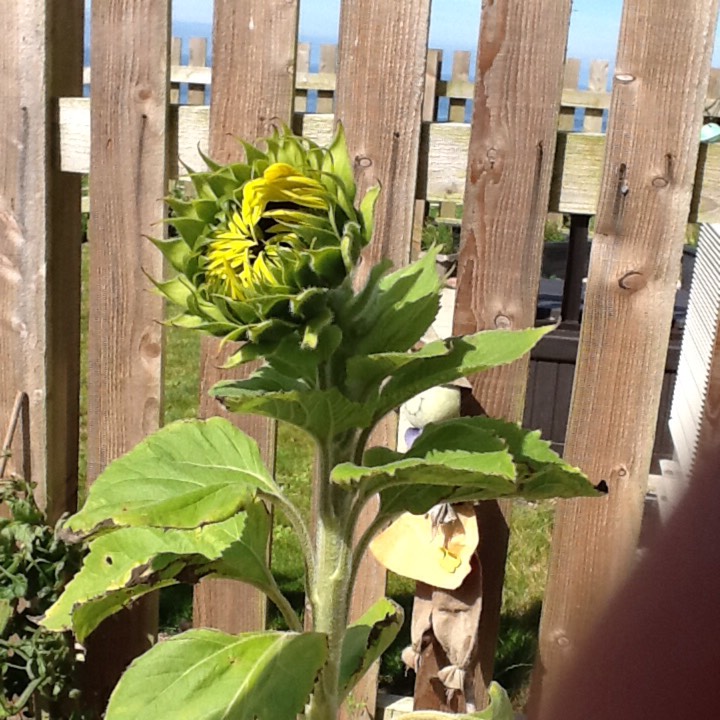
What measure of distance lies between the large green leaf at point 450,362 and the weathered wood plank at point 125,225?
993 mm

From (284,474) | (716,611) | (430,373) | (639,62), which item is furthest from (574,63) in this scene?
(716,611)

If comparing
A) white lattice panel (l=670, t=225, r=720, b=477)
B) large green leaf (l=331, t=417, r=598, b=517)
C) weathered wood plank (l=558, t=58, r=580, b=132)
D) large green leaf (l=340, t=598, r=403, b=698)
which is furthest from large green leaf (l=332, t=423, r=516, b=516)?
weathered wood plank (l=558, t=58, r=580, b=132)

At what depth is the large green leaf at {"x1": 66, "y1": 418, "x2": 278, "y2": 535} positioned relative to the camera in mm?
1226

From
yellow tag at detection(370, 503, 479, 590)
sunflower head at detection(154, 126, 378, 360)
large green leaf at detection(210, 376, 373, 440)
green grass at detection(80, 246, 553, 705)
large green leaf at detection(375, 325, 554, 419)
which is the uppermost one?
sunflower head at detection(154, 126, 378, 360)

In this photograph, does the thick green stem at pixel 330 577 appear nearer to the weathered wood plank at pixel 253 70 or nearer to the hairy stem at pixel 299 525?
the hairy stem at pixel 299 525

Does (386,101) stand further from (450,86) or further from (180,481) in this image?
(450,86)

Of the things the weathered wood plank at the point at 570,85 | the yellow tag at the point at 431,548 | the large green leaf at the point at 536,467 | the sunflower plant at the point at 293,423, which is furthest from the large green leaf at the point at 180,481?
the weathered wood plank at the point at 570,85

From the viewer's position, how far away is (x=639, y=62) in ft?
6.57

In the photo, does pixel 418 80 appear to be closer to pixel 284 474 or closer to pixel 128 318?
pixel 128 318

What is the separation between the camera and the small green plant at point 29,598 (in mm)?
2201

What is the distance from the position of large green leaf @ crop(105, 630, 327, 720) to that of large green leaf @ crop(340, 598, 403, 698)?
0.23 metres

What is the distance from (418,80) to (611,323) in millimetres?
673

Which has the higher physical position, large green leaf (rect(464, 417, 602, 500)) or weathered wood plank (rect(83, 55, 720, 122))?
weathered wood plank (rect(83, 55, 720, 122))

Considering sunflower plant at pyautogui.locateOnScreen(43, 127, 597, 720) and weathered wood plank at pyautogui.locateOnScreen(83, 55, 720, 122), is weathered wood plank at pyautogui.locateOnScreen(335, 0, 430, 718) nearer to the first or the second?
sunflower plant at pyautogui.locateOnScreen(43, 127, 597, 720)
